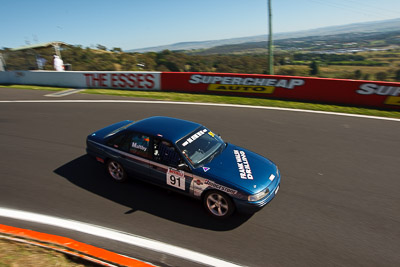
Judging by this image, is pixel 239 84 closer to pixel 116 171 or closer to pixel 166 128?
pixel 166 128

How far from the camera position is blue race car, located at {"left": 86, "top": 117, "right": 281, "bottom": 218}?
15.4ft

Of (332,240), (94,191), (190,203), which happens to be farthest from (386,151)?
(94,191)

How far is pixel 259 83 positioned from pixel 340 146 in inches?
239

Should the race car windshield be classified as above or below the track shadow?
above

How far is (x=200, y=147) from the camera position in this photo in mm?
5410

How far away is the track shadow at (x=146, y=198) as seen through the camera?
4.83m

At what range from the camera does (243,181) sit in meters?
4.70

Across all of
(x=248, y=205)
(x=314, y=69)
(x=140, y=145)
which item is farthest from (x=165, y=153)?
(x=314, y=69)

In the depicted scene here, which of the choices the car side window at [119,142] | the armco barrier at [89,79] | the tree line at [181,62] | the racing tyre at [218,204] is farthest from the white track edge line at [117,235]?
the tree line at [181,62]

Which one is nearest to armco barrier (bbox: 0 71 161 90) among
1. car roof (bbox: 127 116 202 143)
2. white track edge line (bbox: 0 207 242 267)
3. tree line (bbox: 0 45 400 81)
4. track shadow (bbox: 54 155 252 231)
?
tree line (bbox: 0 45 400 81)

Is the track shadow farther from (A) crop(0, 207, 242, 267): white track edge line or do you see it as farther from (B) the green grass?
(B) the green grass

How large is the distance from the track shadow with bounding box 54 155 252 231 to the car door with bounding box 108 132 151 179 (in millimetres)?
422

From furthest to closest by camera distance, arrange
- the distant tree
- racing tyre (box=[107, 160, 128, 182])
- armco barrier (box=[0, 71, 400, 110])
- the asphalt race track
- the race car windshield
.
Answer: the distant tree → armco barrier (box=[0, 71, 400, 110]) → racing tyre (box=[107, 160, 128, 182]) → the race car windshield → the asphalt race track

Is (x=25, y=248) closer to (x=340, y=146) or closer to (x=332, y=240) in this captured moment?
(x=332, y=240)
